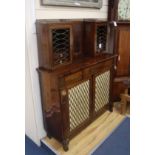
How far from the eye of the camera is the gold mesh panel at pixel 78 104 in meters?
1.75

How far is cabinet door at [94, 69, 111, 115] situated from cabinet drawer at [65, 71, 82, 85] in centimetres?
33

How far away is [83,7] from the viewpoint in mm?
2029

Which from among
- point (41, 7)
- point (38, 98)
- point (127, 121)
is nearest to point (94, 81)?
point (38, 98)

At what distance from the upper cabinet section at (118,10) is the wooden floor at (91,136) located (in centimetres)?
142

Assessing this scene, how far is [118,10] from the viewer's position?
2410 millimetres

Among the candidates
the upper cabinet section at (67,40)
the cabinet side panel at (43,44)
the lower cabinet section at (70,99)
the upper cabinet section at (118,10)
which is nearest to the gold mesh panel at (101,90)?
the lower cabinet section at (70,99)

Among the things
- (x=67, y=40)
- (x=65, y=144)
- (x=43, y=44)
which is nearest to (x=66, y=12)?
(x=67, y=40)

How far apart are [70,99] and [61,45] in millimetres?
553

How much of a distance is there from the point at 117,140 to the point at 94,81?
76 cm

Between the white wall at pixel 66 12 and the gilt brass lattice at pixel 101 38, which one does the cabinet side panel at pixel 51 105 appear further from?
the gilt brass lattice at pixel 101 38

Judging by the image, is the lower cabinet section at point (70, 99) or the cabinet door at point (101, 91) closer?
the lower cabinet section at point (70, 99)

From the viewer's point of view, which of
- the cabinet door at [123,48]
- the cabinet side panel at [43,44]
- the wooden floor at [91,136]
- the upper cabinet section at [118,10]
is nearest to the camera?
the cabinet side panel at [43,44]

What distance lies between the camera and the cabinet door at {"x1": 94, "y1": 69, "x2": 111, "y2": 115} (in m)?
2.09
